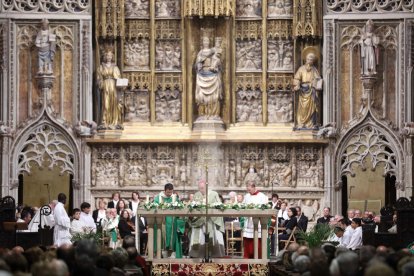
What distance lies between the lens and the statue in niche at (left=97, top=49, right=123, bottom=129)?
32.0 m

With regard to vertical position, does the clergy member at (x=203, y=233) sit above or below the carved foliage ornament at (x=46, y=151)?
below

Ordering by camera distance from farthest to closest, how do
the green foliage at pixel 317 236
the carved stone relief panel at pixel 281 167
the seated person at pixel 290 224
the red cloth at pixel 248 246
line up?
1. the carved stone relief panel at pixel 281 167
2. the seated person at pixel 290 224
3. the red cloth at pixel 248 246
4. the green foliage at pixel 317 236

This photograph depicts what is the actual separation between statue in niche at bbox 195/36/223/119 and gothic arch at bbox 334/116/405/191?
3113mm

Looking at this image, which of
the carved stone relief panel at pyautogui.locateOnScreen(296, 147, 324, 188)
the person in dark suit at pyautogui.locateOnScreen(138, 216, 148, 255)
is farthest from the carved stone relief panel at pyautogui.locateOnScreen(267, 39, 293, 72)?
the person in dark suit at pyautogui.locateOnScreen(138, 216, 148, 255)

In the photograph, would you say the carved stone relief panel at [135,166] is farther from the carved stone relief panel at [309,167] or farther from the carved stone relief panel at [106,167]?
the carved stone relief panel at [309,167]

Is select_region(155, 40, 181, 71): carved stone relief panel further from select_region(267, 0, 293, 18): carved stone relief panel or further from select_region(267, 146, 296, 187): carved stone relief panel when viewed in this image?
select_region(267, 146, 296, 187): carved stone relief panel

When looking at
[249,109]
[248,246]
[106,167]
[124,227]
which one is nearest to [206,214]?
[248,246]

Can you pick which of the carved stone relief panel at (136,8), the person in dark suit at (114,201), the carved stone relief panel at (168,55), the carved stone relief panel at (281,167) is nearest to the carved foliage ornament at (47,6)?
the carved stone relief panel at (136,8)

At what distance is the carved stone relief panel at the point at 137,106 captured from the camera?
32469 millimetres

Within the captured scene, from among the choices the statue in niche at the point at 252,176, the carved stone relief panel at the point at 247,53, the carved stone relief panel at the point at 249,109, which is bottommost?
the statue in niche at the point at 252,176

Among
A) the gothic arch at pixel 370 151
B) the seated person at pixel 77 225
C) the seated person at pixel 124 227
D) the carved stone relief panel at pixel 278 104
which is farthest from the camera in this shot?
the carved stone relief panel at pixel 278 104

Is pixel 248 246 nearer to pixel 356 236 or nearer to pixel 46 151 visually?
pixel 356 236

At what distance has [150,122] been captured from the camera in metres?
32.5

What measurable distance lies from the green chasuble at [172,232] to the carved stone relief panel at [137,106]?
18.1 feet
